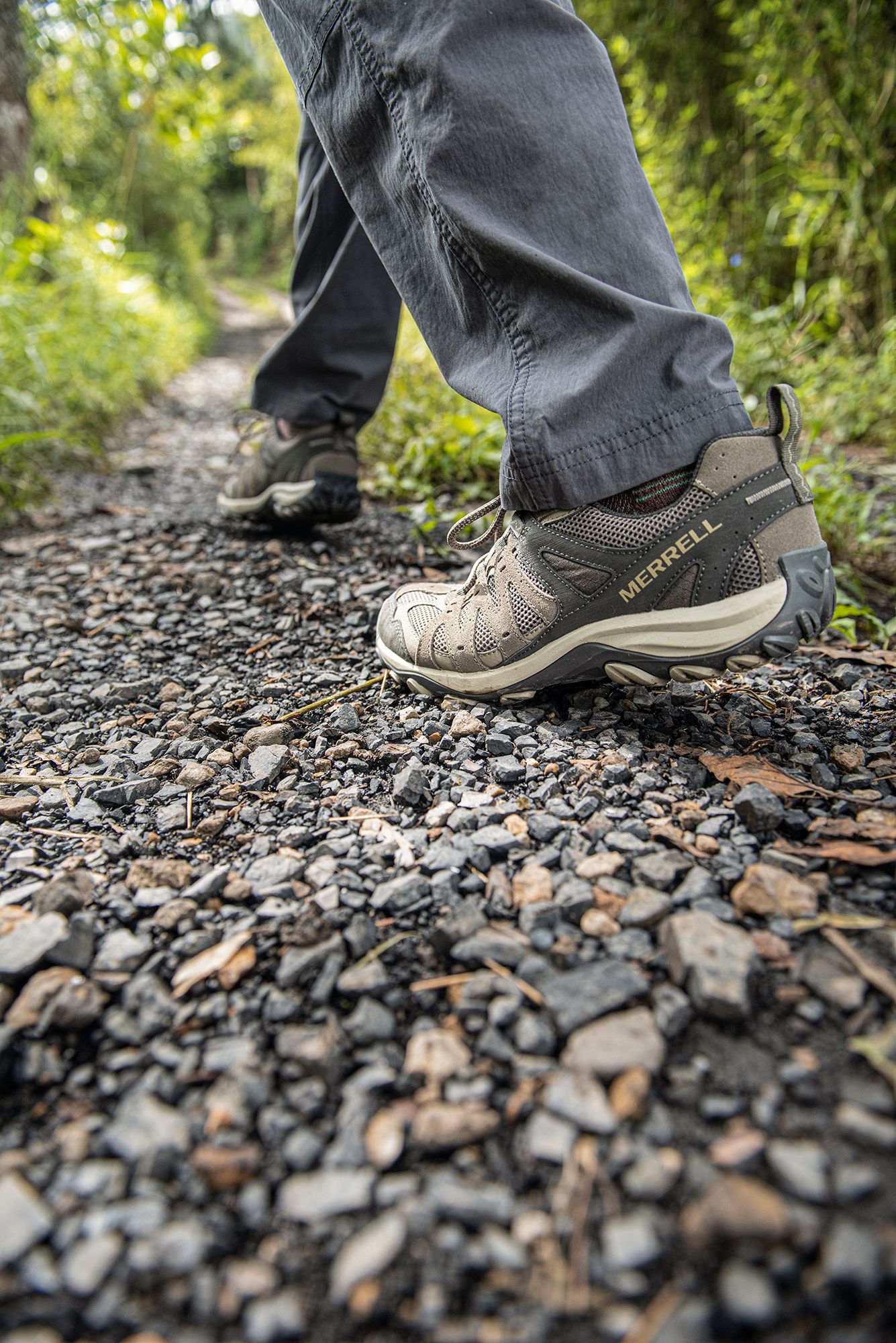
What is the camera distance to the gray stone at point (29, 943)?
820 millimetres

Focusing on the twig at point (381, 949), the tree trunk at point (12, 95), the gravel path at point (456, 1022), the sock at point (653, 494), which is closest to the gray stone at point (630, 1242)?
the gravel path at point (456, 1022)

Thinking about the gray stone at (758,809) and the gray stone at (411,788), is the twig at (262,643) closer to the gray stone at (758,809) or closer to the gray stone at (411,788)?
the gray stone at (411,788)

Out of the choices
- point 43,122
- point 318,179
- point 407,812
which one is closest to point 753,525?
point 407,812

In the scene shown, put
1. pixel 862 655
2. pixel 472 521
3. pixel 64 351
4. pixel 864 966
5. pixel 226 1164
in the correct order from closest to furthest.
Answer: pixel 226 1164 → pixel 864 966 → pixel 472 521 → pixel 862 655 → pixel 64 351

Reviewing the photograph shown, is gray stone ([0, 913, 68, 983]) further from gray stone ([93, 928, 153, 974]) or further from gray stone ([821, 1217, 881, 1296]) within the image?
gray stone ([821, 1217, 881, 1296])

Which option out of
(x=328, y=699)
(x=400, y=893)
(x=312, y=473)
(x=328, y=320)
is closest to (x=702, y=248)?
(x=328, y=320)

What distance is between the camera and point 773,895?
0.85 metres

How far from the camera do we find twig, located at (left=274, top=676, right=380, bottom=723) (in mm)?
1386

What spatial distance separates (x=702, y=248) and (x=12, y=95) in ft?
13.6

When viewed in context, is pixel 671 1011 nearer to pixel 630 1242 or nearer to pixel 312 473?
pixel 630 1242

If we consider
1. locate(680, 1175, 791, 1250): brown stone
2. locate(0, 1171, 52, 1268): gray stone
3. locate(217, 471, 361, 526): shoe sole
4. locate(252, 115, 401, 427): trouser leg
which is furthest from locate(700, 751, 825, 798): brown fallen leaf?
locate(252, 115, 401, 427): trouser leg

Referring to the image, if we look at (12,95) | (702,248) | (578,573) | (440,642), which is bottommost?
(440,642)

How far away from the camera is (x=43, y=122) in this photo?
7.71m

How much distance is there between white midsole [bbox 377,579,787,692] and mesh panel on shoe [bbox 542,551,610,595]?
0.06 meters
